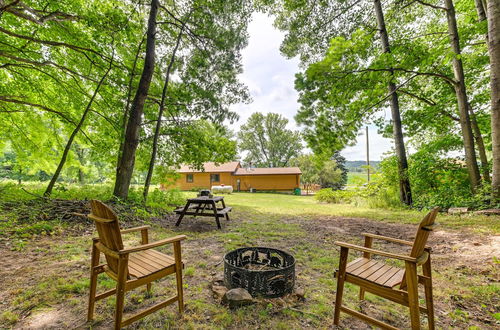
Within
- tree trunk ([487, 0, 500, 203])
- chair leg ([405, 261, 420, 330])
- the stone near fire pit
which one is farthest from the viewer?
tree trunk ([487, 0, 500, 203])

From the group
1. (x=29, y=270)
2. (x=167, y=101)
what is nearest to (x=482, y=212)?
(x=29, y=270)

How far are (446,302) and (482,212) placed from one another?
211 inches

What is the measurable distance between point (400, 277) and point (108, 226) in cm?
256

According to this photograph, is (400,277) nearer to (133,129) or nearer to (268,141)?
(133,129)

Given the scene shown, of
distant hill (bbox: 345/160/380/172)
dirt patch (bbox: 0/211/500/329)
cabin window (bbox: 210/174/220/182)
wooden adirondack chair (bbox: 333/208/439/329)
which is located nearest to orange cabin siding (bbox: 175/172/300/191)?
cabin window (bbox: 210/174/220/182)

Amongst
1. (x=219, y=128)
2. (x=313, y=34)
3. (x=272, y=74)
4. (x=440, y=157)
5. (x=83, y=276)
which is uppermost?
(x=313, y=34)

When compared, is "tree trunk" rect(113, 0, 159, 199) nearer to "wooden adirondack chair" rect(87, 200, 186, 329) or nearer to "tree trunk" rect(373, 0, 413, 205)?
"wooden adirondack chair" rect(87, 200, 186, 329)

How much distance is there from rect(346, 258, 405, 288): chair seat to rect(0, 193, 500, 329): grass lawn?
1.58 feet

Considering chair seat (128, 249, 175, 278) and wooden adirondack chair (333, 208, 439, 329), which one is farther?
chair seat (128, 249, 175, 278)

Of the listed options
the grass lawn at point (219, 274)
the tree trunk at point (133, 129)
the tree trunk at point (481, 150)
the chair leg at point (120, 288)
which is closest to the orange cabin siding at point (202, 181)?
the tree trunk at point (133, 129)

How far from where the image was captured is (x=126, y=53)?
25.5ft

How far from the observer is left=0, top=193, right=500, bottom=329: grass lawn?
1892mm

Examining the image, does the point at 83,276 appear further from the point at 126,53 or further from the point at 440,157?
the point at 440,157

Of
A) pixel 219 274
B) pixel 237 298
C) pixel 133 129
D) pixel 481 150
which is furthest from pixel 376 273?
pixel 481 150
